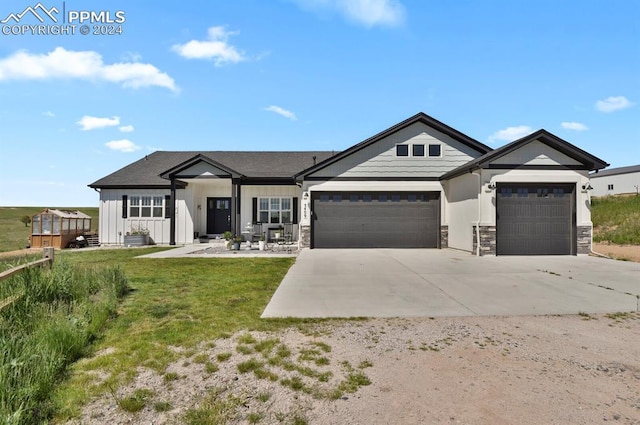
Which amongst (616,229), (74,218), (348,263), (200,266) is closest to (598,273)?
(348,263)

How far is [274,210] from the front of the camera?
729 inches

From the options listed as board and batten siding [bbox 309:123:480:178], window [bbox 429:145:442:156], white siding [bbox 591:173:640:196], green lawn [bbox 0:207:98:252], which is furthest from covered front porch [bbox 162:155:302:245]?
white siding [bbox 591:173:640:196]

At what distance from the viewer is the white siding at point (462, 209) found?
1362 cm

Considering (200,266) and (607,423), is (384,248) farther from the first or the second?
(607,423)

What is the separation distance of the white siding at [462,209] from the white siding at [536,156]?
5.09 ft

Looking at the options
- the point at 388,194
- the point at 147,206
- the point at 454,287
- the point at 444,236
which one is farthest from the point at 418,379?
the point at 147,206

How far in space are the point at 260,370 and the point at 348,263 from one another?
7.88 meters

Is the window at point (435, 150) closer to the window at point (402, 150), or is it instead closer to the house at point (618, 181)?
the window at point (402, 150)

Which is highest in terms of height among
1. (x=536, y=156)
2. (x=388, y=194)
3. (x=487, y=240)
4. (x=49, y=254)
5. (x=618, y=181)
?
(x=618, y=181)

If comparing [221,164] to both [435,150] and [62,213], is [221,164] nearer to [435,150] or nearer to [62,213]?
[62,213]

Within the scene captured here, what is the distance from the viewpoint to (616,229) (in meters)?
20.8

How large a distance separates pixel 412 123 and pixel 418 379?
1423 cm

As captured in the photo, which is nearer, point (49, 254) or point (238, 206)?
point (49, 254)

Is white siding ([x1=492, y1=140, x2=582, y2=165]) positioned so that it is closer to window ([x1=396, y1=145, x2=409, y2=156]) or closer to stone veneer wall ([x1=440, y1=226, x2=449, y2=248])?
stone veneer wall ([x1=440, y1=226, x2=449, y2=248])
